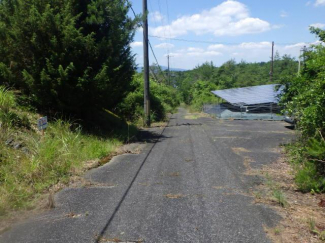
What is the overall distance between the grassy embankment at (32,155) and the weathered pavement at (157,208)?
0.58m

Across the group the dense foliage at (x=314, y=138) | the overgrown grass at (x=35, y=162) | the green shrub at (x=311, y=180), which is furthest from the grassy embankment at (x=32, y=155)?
the dense foliage at (x=314, y=138)

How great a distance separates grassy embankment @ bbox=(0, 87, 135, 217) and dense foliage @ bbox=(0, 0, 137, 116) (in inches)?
39.0

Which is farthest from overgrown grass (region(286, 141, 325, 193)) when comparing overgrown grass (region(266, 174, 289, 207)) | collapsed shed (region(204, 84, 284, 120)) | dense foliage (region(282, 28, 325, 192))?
collapsed shed (region(204, 84, 284, 120))

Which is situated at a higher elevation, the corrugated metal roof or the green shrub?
the corrugated metal roof

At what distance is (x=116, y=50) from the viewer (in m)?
12.1

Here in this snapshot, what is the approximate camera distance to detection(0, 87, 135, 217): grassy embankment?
599 cm

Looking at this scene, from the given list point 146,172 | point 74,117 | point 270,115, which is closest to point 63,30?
point 74,117

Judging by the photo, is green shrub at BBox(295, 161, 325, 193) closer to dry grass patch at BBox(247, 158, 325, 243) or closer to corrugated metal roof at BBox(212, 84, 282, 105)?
dry grass patch at BBox(247, 158, 325, 243)

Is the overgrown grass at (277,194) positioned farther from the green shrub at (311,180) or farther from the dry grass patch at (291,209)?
the green shrub at (311,180)

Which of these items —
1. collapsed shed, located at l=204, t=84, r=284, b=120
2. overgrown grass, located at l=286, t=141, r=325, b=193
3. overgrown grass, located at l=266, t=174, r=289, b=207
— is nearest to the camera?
overgrown grass, located at l=266, t=174, r=289, b=207

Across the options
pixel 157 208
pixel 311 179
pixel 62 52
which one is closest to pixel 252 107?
pixel 62 52

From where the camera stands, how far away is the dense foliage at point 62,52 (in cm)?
1045

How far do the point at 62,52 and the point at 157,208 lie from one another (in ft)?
23.8

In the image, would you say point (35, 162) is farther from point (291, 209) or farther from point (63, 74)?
point (291, 209)
